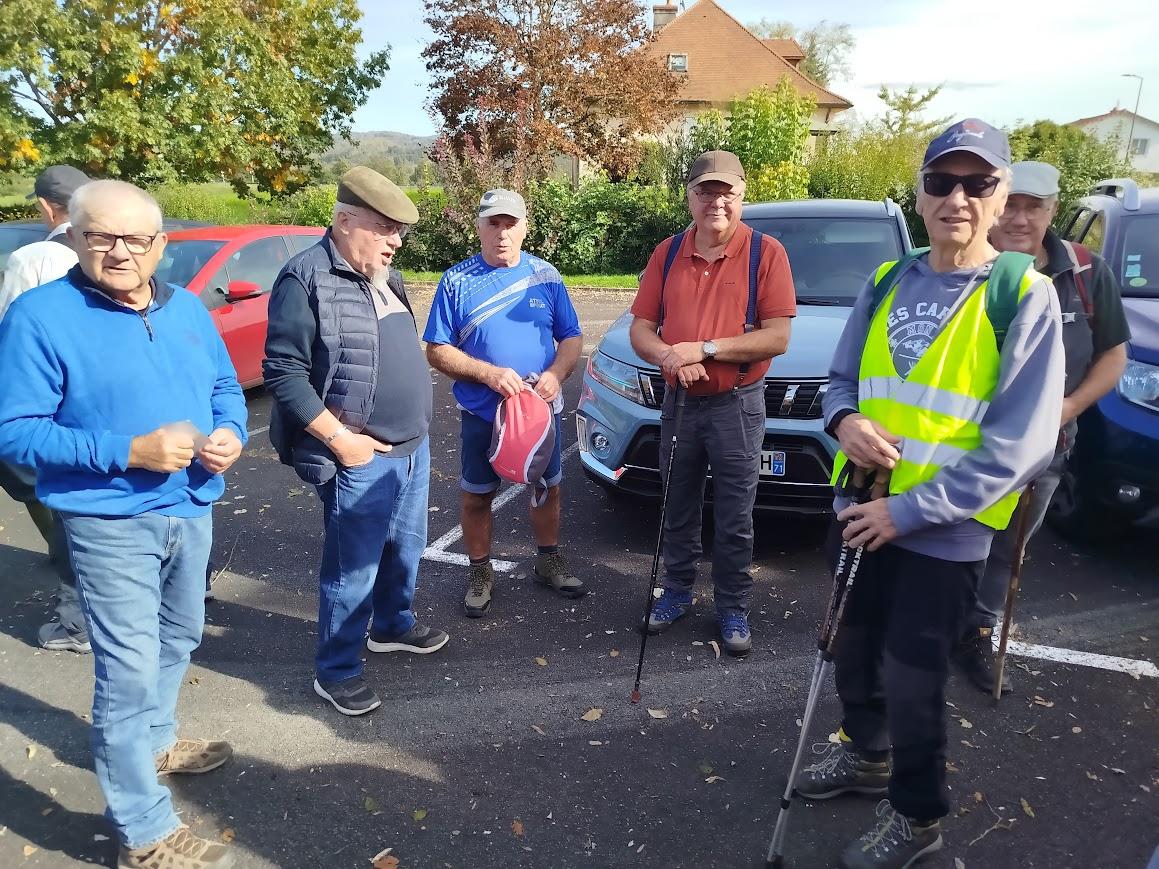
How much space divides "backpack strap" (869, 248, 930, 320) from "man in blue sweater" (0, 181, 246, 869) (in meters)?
2.03

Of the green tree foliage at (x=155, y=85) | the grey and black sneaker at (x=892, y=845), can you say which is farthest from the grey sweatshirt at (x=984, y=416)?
the green tree foliage at (x=155, y=85)

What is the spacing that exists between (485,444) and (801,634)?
1.79 metres

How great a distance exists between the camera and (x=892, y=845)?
8.04ft

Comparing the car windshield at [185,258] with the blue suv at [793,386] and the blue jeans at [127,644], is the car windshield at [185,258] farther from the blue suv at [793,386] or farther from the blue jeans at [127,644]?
the blue jeans at [127,644]

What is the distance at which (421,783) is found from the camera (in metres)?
2.87

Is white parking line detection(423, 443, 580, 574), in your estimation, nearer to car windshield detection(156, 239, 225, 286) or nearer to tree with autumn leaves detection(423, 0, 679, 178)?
car windshield detection(156, 239, 225, 286)

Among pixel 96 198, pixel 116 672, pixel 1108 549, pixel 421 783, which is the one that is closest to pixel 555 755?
pixel 421 783

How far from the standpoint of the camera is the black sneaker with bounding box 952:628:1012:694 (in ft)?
11.4

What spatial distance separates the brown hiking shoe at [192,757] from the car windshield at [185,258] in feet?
18.9

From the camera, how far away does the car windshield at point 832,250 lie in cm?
544

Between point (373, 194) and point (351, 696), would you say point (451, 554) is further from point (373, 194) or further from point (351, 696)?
point (373, 194)

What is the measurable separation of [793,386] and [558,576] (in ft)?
5.27

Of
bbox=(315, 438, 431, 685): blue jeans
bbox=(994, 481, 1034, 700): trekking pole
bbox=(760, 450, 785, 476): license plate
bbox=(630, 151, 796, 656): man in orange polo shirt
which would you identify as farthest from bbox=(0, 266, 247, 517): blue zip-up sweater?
bbox=(994, 481, 1034, 700): trekking pole

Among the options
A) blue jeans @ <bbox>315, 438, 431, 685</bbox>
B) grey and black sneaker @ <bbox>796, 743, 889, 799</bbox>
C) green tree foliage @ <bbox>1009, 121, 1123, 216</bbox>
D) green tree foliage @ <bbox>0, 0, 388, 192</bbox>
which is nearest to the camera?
grey and black sneaker @ <bbox>796, 743, 889, 799</bbox>
